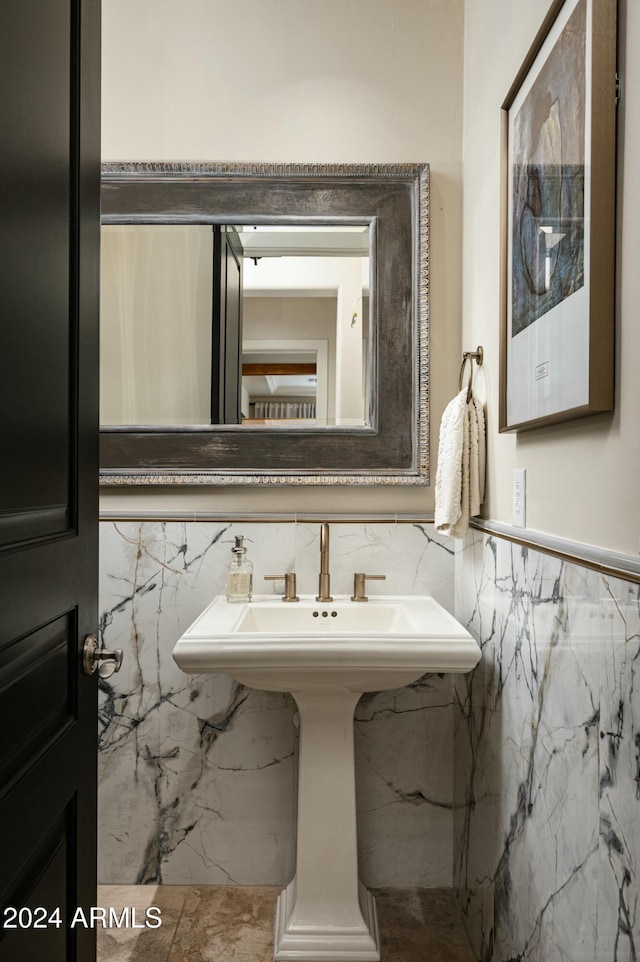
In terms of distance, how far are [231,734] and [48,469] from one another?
50.8 inches

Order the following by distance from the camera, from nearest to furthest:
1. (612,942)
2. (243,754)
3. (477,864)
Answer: (612,942) < (477,864) < (243,754)

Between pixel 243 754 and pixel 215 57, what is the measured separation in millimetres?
1992

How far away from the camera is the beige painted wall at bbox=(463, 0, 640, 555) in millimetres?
849

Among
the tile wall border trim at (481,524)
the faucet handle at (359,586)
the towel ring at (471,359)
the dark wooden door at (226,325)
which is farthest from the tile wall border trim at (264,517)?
the towel ring at (471,359)

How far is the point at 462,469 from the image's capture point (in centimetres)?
160

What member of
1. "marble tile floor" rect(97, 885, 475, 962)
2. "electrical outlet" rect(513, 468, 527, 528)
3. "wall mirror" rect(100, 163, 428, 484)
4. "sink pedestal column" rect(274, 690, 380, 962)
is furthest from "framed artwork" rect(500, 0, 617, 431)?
"marble tile floor" rect(97, 885, 475, 962)

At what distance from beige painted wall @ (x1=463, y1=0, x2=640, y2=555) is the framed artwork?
25 millimetres

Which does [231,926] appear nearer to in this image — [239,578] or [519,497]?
[239,578]

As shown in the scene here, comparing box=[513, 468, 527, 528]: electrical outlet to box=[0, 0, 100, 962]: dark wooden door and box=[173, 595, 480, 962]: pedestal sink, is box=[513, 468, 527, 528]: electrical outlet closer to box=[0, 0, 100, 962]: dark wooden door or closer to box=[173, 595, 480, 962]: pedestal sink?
box=[173, 595, 480, 962]: pedestal sink

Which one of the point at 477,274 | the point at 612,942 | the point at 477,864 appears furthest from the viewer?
the point at 477,274

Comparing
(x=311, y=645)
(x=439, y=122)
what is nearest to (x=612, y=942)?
(x=311, y=645)

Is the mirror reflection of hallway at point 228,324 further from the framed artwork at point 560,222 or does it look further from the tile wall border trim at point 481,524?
the framed artwork at point 560,222

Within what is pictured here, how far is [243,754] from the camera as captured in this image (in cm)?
185

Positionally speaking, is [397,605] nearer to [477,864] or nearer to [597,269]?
[477,864]
